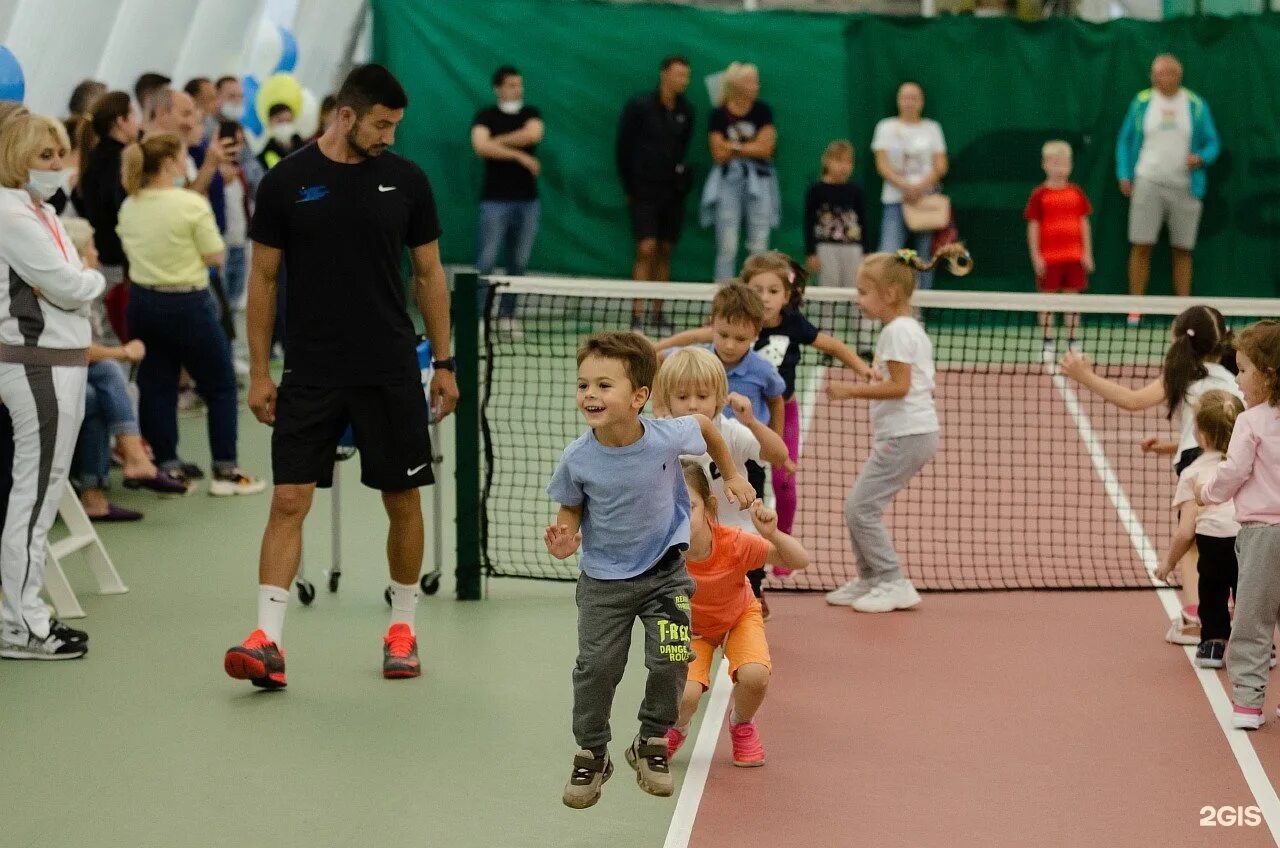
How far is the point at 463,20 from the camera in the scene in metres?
16.4

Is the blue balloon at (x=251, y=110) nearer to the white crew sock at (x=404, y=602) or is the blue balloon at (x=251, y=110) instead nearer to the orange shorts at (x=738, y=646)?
the white crew sock at (x=404, y=602)

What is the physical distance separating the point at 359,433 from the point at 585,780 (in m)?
1.93

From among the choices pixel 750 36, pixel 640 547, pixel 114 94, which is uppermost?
pixel 750 36

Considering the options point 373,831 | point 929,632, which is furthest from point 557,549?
point 929,632

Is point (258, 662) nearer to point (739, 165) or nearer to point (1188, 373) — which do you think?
point (1188, 373)

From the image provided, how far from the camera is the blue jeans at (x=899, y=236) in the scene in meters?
15.7

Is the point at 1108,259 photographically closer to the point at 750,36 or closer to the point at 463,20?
the point at 750,36

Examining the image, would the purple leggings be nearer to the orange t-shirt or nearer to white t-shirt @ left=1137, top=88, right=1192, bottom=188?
the orange t-shirt

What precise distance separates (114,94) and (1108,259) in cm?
977

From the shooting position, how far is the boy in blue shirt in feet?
15.7

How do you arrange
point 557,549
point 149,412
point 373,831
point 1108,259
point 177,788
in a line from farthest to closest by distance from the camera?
point 1108,259 < point 149,412 < point 177,788 < point 373,831 < point 557,549

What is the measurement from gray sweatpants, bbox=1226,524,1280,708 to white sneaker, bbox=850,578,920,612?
5.47ft

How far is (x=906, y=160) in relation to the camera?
15.7 meters

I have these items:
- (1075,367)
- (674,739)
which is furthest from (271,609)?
(1075,367)
